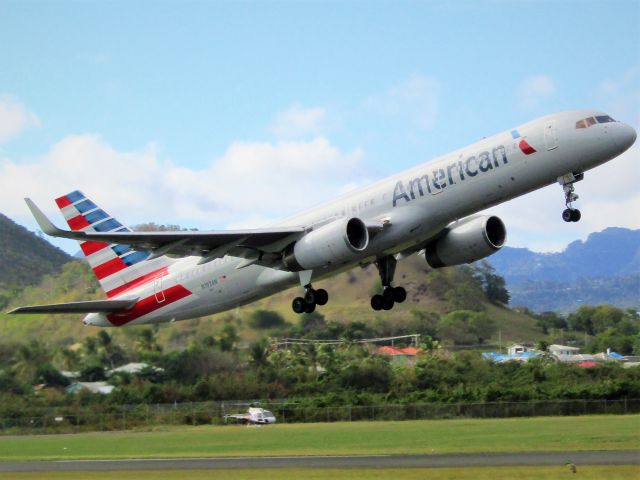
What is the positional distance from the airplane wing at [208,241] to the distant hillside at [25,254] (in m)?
55.7

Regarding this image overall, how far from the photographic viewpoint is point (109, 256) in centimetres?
4103

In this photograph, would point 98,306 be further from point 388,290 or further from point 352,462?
point 352,462

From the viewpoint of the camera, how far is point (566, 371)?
6228 cm

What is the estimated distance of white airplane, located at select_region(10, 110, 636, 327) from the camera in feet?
101

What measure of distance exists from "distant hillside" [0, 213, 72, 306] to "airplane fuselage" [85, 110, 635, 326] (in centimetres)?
5386

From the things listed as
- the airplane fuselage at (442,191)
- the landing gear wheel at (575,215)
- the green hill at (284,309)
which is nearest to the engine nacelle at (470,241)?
the airplane fuselage at (442,191)

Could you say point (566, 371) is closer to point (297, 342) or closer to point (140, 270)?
point (297, 342)

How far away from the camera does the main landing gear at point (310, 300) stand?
3509 centimetres

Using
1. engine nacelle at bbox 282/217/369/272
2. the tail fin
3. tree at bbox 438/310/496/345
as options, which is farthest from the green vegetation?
engine nacelle at bbox 282/217/369/272

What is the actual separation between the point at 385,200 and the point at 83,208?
45.1ft

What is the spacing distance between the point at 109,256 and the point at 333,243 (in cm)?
1208

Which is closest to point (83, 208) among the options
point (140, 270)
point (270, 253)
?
point (140, 270)

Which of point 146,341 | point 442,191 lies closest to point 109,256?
point 442,191

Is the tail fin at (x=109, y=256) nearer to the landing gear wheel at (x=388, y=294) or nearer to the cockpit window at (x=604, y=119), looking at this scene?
the landing gear wheel at (x=388, y=294)
